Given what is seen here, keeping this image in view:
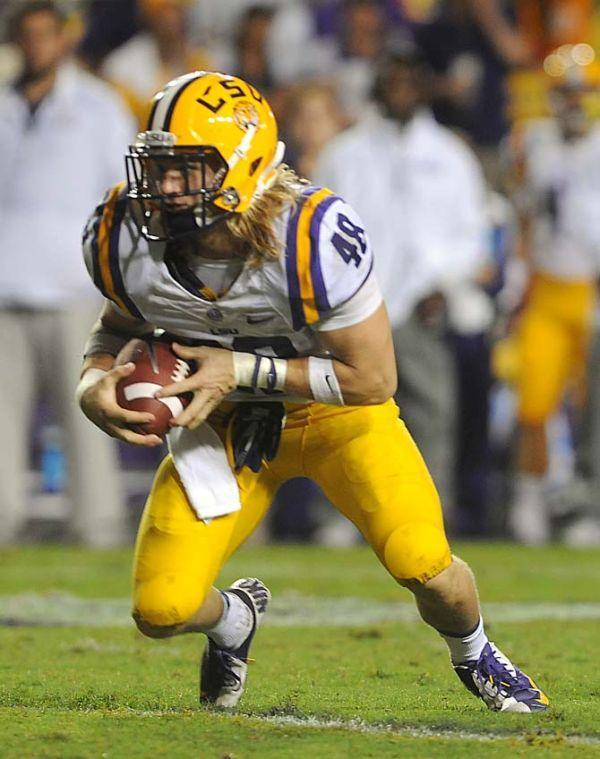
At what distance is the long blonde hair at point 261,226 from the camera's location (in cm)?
312

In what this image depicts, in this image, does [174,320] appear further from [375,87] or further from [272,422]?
[375,87]

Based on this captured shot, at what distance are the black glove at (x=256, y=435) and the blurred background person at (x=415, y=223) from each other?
325cm

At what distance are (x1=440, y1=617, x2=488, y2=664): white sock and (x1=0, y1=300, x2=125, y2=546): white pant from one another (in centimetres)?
319

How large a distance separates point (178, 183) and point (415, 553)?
0.82 metres

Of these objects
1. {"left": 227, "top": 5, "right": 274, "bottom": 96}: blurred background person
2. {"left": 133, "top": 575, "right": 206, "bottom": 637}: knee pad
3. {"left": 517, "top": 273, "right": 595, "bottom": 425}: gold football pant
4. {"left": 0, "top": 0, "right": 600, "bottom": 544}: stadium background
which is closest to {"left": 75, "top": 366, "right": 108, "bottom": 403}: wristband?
{"left": 133, "top": 575, "right": 206, "bottom": 637}: knee pad

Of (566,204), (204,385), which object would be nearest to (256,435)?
(204,385)

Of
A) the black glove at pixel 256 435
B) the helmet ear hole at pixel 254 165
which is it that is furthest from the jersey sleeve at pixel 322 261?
the black glove at pixel 256 435

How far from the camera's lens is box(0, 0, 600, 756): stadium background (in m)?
3.15

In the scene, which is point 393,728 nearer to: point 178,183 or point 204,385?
point 204,385

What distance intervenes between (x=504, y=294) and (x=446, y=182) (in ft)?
2.58

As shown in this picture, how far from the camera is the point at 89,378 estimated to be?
3.22 meters

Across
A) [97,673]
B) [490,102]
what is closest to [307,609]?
[97,673]

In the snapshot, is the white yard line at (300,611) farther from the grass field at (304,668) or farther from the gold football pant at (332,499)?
the gold football pant at (332,499)

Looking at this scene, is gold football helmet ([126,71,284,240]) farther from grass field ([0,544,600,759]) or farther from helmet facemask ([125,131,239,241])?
grass field ([0,544,600,759])
